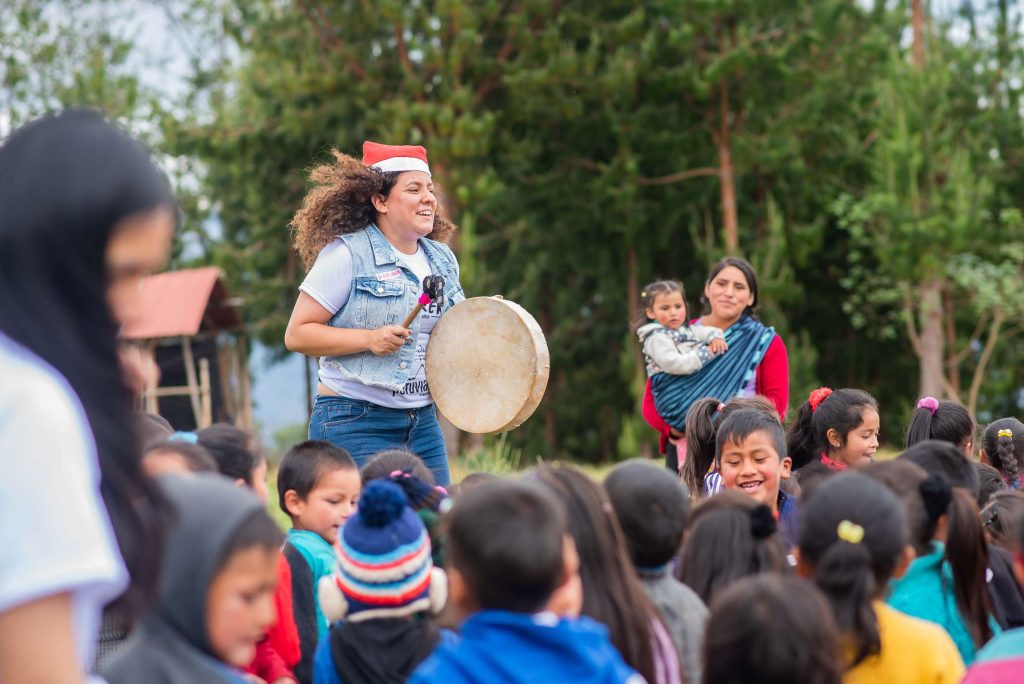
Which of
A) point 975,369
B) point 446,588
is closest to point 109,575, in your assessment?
point 446,588

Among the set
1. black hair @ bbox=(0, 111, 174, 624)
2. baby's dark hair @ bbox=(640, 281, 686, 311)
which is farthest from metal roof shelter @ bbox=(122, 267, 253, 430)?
black hair @ bbox=(0, 111, 174, 624)

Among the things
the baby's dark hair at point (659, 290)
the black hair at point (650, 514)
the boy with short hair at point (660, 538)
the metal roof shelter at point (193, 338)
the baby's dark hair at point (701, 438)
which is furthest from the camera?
the metal roof shelter at point (193, 338)

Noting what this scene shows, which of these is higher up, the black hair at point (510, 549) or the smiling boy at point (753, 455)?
the black hair at point (510, 549)

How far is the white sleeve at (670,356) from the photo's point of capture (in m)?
6.07

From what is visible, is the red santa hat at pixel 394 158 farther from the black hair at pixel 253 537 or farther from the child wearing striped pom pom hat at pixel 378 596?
the black hair at pixel 253 537

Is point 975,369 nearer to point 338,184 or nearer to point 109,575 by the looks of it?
point 338,184

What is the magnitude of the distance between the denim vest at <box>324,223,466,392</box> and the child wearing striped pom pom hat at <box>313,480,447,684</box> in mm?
1793

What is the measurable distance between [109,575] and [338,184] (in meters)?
3.55

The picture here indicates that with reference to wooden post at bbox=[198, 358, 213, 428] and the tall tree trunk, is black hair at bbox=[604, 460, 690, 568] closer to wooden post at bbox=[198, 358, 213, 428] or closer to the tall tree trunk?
the tall tree trunk

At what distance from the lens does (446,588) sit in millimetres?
2967

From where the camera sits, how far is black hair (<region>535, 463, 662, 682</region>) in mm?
2617

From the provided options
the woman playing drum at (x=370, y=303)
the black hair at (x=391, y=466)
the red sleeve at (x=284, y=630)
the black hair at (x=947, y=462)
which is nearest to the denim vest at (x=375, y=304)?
the woman playing drum at (x=370, y=303)

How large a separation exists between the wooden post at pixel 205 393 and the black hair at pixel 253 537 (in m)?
18.7

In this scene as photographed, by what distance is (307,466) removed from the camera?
3.95 metres
